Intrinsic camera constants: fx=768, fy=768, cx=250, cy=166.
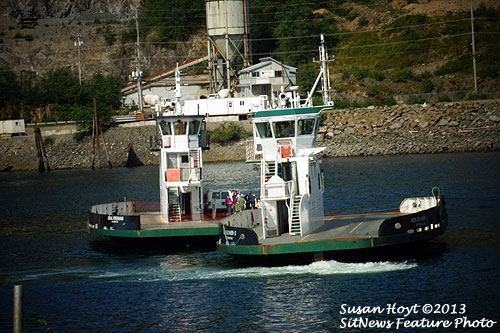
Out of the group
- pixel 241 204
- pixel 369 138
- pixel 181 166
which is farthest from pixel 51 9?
pixel 241 204

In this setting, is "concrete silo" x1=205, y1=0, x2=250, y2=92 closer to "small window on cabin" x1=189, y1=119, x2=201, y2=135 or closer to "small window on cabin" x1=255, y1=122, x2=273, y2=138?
"small window on cabin" x1=189, y1=119, x2=201, y2=135

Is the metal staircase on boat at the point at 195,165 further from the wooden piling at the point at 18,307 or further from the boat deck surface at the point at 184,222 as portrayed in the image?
the wooden piling at the point at 18,307

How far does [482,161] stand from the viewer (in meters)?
83.3

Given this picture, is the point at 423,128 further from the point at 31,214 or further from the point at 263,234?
the point at 263,234

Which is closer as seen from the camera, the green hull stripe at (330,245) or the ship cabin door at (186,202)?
the green hull stripe at (330,245)

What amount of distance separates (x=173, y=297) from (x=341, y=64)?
323ft

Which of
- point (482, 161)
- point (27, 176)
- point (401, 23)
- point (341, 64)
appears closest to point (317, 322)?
point (482, 161)

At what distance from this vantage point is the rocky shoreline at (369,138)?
326 ft

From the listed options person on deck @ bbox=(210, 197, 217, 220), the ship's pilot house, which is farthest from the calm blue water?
person on deck @ bbox=(210, 197, 217, 220)

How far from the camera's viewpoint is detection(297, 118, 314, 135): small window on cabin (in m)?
41.5

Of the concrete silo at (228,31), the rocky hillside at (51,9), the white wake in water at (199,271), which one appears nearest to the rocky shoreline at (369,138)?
the concrete silo at (228,31)

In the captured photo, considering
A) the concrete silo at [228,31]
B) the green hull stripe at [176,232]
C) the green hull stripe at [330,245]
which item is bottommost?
the green hull stripe at [330,245]

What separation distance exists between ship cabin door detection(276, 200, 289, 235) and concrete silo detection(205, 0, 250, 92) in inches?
3235

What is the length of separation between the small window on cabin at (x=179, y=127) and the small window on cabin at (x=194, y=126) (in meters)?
0.44
